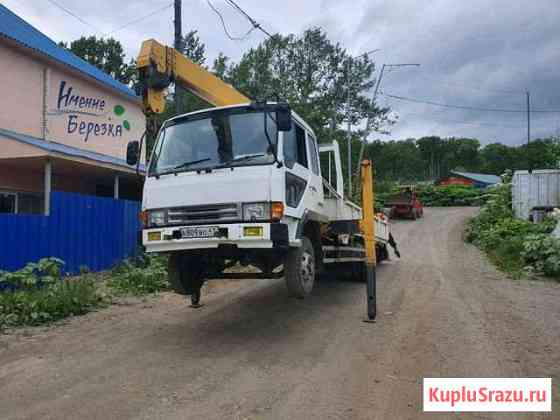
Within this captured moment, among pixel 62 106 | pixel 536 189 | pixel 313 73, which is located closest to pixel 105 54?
pixel 313 73

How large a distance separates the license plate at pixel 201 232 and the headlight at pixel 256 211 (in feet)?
1.25

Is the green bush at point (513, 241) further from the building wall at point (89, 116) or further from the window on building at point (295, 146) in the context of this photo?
the building wall at point (89, 116)

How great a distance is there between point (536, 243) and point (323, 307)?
7.22m

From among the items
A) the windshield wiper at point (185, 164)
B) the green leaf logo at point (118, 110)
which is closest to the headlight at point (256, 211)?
the windshield wiper at point (185, 164)

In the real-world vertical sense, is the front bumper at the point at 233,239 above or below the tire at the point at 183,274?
above

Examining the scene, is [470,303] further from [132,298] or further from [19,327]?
[19,327]

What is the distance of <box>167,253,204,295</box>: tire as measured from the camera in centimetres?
622

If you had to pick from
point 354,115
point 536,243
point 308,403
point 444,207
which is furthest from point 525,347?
point 354,115

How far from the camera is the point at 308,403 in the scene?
391 cm

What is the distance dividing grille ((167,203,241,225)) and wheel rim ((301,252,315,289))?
1113 mm

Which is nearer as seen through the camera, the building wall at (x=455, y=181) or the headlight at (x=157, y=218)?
the headlight at (x=157, y=218)

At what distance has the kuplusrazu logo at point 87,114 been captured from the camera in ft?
45.9

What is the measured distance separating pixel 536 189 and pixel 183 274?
1684cm

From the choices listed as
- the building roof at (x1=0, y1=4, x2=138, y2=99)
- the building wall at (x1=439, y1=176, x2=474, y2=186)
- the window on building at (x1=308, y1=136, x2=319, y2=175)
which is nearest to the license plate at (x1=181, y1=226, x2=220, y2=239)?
the window on building at (x1=308, y1=136, x2=319, y2=175)
